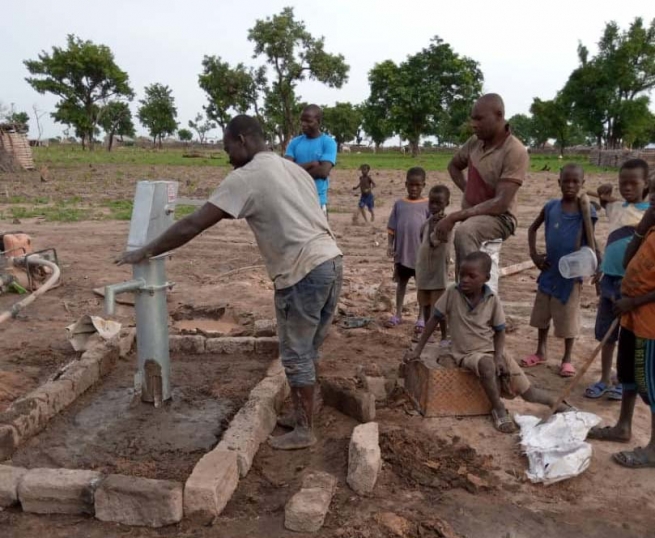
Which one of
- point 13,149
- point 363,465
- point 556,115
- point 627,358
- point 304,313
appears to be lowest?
point 363,465

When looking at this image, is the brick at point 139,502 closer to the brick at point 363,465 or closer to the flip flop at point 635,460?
the brick at point 363,465

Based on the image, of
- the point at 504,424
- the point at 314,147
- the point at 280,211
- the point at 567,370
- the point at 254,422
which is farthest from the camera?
the point at 314,147

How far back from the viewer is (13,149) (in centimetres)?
2322

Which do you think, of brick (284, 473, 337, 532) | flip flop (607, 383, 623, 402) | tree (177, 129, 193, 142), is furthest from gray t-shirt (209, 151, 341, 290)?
tree (177, 129, 193, 142)

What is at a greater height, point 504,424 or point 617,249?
point 617,249

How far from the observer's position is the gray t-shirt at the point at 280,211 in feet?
9.07

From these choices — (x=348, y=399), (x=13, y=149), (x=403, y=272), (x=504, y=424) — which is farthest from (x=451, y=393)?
(x=13, y=149)

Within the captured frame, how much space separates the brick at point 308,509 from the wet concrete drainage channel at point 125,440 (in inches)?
12.8

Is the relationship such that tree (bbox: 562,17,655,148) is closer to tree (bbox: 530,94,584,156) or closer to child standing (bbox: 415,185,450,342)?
tree (bbox: 530,94,584,156)

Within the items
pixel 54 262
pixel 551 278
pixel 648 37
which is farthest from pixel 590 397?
pixel 648 37

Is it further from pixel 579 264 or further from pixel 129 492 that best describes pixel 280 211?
pixel 579 264

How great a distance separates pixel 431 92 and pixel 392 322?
39.9m

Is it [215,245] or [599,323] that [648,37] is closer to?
[215,245]

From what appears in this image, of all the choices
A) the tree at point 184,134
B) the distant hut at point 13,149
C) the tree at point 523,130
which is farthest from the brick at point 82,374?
the tree at point 184,134
